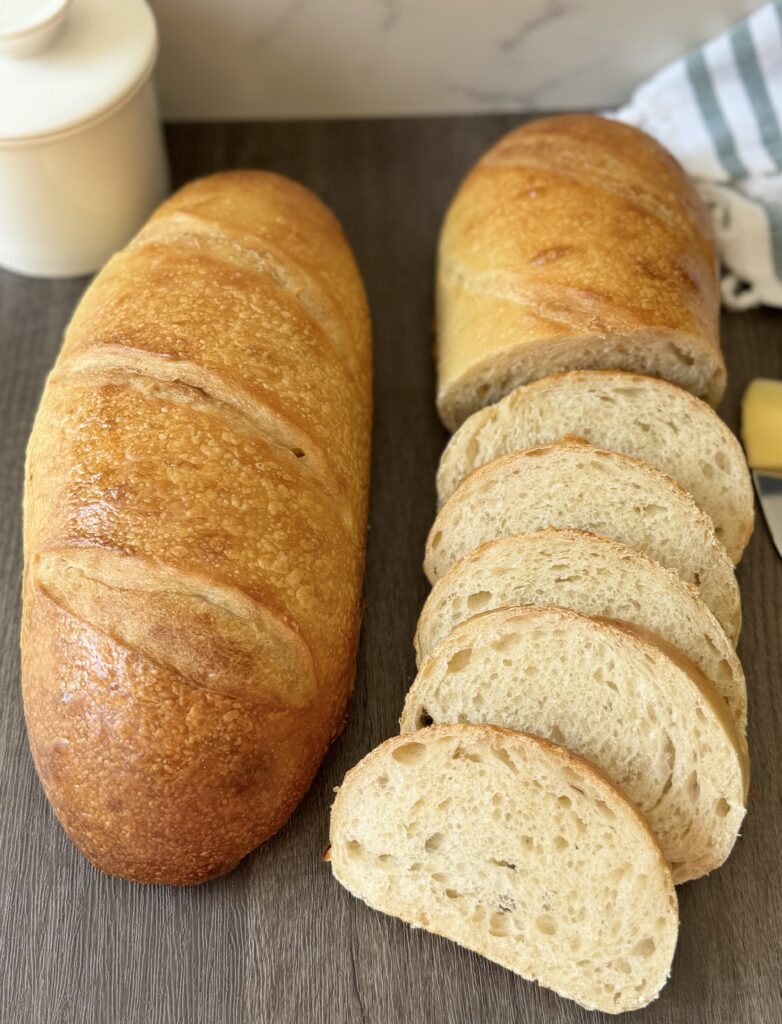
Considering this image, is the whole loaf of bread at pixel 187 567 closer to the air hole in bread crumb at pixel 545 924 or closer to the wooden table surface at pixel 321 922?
the wooden table surface at pixel 321 922

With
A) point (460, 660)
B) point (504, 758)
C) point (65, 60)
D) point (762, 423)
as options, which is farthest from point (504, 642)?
point (65, 60)

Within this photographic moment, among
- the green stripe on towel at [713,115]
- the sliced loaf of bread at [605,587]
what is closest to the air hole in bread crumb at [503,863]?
the sliced loaf of bread at [605,587]

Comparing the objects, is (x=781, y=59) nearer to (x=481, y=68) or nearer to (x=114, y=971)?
(x=481, y=68)

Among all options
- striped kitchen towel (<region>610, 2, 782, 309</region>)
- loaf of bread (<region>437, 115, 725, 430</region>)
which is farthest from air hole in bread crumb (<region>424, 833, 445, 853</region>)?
striped kitchen towel (<region>610, 2, 782, 309</region>)

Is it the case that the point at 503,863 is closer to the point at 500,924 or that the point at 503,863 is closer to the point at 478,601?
the point at 500,924

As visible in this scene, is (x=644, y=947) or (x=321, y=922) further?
(x=321, y=922)

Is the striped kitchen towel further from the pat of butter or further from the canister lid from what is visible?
the canister lid
